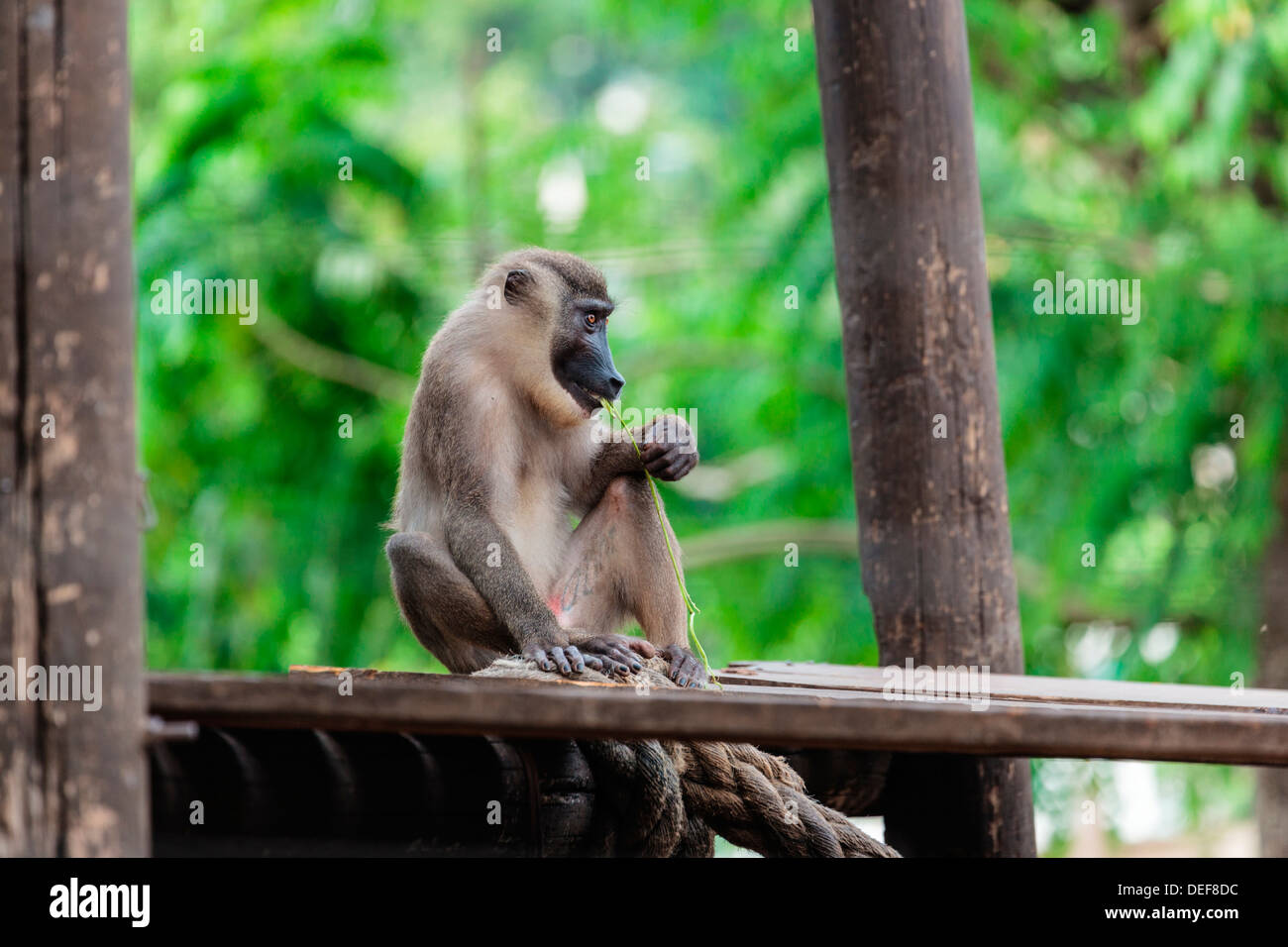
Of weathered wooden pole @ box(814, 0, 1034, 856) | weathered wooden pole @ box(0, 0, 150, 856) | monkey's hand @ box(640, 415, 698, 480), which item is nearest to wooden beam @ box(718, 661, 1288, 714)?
weathered wooden pole @ box(814, 0, 1034, 856)

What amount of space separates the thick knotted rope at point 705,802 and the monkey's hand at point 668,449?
143 cm

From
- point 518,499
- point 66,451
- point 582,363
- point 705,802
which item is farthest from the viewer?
point 582,363

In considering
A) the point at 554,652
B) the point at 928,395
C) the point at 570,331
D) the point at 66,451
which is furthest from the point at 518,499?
the point at 66,451

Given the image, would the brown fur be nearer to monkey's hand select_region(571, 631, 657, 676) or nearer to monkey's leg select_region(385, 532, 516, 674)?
monkey's leg select_region(385, 532, 516, 674)

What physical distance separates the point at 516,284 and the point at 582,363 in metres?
0.47

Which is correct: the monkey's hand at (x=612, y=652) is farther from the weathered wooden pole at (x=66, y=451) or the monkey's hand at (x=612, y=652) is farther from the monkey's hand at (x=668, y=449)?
the weathered wooden pole at (x=66, y=451)

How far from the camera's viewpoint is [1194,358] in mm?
10781

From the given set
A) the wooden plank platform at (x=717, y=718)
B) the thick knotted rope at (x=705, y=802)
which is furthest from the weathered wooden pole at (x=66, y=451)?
the thick knotted rope at (x=705, y=802)

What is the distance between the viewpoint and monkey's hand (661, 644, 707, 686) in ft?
16.6

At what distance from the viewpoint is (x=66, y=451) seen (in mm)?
2605

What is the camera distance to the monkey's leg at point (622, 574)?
5785mm

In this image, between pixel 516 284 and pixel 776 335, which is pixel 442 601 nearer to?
pixel 516 284

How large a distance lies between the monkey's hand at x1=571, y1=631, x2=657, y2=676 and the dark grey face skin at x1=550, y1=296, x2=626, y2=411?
45.5 inches

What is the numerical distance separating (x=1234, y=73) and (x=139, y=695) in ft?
33.0
